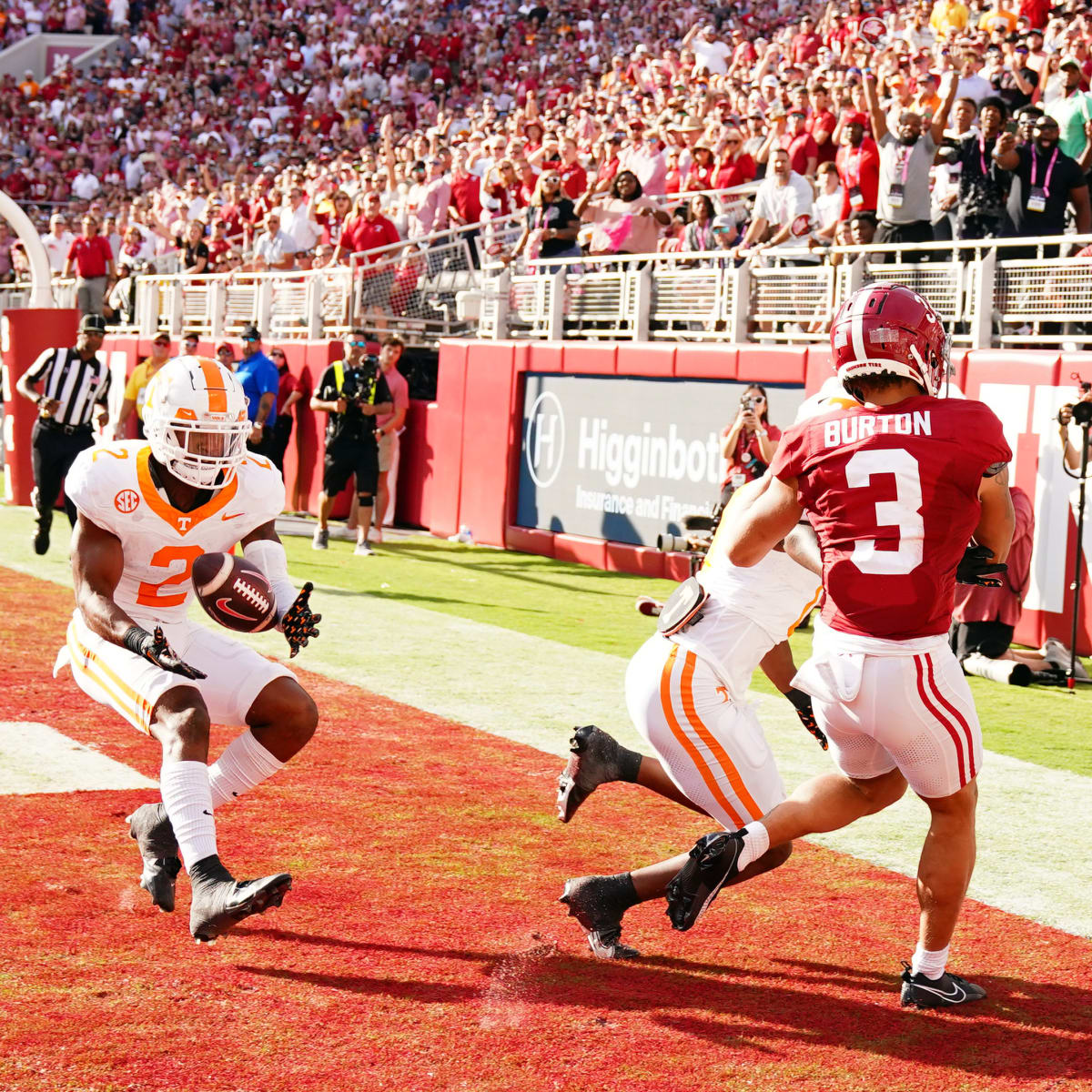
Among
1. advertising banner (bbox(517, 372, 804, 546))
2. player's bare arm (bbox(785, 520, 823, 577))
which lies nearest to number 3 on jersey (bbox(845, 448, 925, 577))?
player's bare arm (bbox(785, 520, 823, 577))

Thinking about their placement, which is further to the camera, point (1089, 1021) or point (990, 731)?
point (990, 731)

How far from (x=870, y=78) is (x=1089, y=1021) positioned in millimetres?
10127

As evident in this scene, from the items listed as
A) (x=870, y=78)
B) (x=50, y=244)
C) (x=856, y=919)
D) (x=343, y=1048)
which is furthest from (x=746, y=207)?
(x=50, y=244)

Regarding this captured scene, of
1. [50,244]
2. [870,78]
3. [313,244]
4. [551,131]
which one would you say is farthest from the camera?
[50,244]

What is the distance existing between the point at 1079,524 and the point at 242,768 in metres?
6.14

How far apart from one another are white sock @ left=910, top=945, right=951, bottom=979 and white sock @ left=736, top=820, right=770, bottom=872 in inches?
19.2

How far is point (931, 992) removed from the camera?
408 centimetres

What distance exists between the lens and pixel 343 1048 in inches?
147

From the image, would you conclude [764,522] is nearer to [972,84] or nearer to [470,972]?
[470,972]

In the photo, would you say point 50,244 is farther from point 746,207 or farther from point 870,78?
point 870,78

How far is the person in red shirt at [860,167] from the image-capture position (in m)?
12.9

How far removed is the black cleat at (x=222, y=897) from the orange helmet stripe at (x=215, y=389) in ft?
4.53

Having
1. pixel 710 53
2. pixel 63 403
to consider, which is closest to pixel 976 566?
pixel 63 403

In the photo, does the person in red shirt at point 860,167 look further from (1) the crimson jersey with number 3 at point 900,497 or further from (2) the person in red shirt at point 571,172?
(1) the crimson jersey with number 3 at point 900,497
